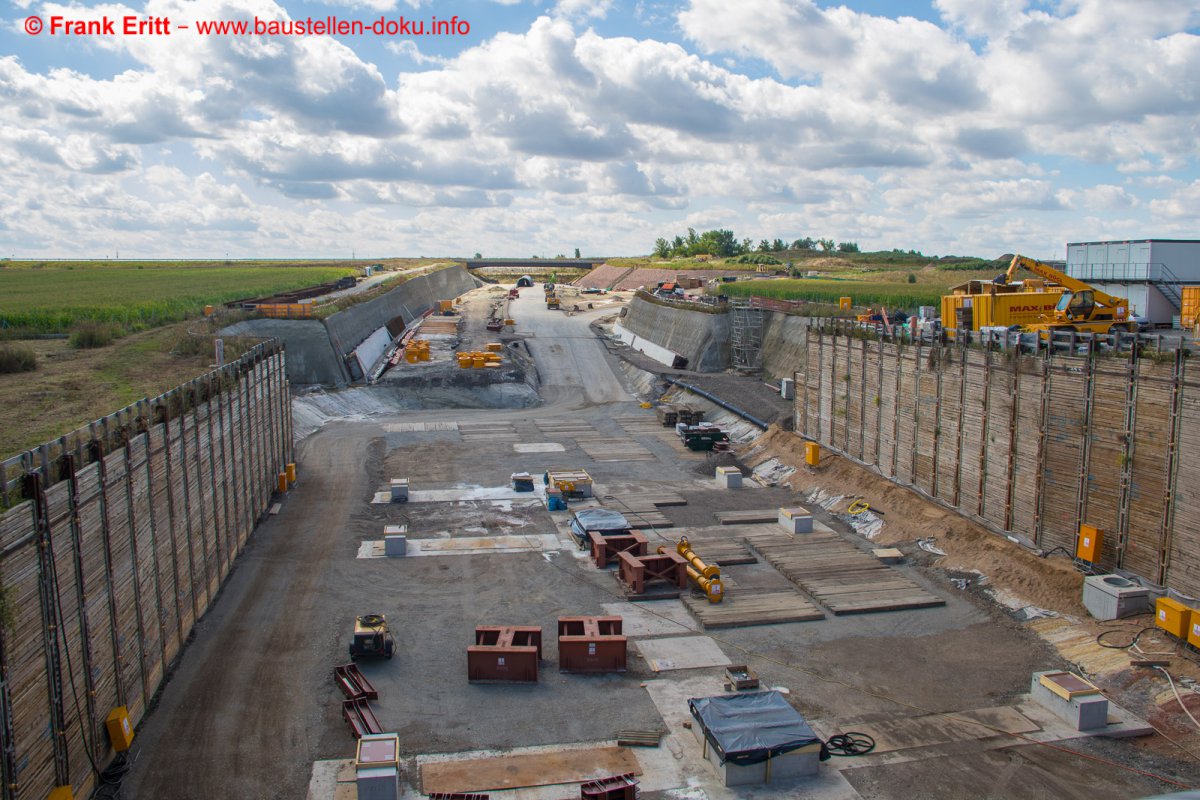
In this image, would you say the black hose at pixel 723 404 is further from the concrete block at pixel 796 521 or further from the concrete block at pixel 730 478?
the concrete block at pixel 796 521

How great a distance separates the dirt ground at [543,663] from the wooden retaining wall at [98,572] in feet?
4.23


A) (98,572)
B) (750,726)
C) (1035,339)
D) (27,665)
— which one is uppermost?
(1035,339)

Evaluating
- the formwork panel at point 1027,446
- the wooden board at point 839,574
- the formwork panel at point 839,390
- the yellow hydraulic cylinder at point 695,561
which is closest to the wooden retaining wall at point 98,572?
the yellow hydraulic cylinder at point 695,561

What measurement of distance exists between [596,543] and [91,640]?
16012mm

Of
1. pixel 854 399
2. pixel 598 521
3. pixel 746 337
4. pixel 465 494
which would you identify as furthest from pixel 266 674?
pixel 746 337

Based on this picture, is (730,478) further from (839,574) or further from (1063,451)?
(1063,451)

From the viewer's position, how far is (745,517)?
3462cm

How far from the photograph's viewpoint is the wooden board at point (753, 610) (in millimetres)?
24656

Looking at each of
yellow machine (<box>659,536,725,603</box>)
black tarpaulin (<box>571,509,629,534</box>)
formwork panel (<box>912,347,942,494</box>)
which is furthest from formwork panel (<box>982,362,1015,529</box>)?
black tarpaulin (<box>571,509,629,534</box>)

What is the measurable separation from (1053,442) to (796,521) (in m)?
9.34

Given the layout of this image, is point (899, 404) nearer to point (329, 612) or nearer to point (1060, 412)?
point (1060, 412)

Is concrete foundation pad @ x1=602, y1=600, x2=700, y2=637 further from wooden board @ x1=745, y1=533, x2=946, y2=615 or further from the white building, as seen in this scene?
the white building

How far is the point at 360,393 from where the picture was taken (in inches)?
2469

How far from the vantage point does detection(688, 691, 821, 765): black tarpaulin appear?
16750 mm
